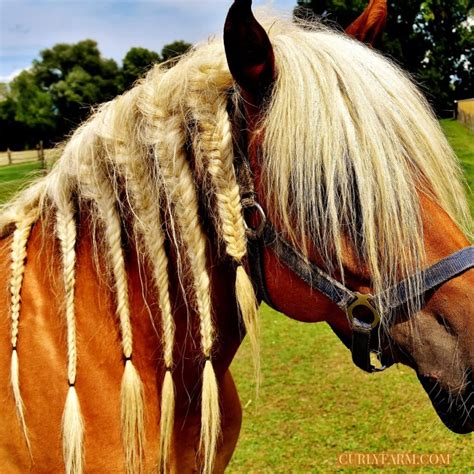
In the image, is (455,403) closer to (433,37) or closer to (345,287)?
(345,287)

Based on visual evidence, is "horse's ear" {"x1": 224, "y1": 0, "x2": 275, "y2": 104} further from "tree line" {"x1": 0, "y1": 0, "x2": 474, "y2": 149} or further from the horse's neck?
"tree line" {"x1": 0, "y1": 0, "x2": 474, "y2": 149}

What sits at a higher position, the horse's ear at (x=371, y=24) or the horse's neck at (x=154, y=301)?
the horse's ear at (x=371, y=24)

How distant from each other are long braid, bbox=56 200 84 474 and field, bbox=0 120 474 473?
5.53ft

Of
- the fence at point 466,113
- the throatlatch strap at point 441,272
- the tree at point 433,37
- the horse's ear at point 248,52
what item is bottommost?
the fence at point 466,113

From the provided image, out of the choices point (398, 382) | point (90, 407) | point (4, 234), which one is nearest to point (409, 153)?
point (90, 407)

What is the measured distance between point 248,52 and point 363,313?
0.68 meters

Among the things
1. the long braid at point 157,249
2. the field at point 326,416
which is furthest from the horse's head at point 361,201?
the field at point 326,416

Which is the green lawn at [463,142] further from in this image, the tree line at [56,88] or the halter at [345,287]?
the tree line at [56,88]

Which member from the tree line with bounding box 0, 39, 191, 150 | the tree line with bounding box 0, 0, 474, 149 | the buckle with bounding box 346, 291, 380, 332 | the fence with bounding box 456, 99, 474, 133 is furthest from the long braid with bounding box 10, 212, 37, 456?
the tree line with bounding box 0, 39, 191, 150

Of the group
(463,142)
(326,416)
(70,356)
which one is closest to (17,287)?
(70,356)

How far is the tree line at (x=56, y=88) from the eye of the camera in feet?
107

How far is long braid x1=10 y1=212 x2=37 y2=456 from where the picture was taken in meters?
1.36

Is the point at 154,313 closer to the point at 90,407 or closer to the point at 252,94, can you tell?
the point at 90,407

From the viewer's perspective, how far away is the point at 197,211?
4.42ft
